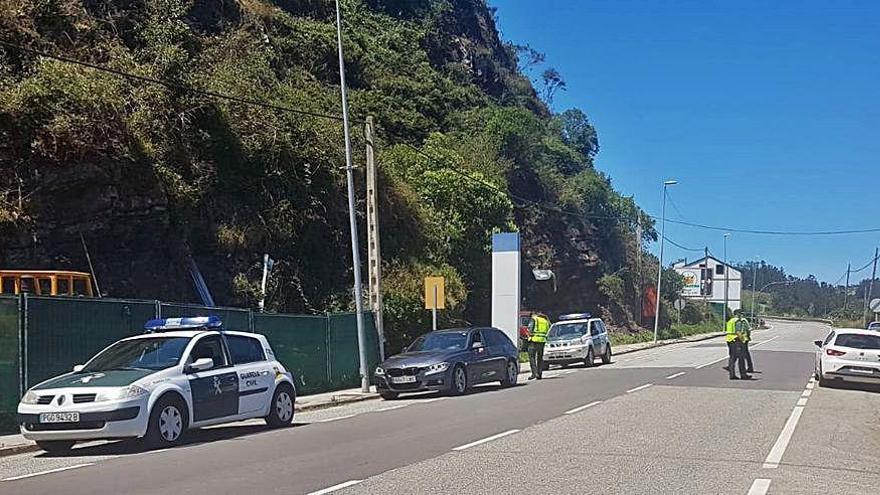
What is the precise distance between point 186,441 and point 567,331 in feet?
73.2

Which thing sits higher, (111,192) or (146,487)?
(111,192)

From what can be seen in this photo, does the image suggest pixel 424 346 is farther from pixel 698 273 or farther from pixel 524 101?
pixel 698 273

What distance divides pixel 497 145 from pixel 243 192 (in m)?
23.4

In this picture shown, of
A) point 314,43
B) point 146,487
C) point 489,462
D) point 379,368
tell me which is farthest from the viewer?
point 314,43

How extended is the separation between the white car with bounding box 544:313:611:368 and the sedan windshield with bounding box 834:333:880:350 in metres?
11.0

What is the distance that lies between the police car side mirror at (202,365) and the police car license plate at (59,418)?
1.76 m

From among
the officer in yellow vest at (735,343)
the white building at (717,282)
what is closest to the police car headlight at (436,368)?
the officer in yellow vest at (735,343)

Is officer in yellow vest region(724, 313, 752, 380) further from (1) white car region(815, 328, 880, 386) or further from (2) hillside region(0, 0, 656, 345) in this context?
(2) hillside region(0, 0, 656, 345)

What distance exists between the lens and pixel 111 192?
2392cm

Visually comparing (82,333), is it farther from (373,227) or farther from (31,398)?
(373,227)

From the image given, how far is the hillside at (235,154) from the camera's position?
74.9 feet

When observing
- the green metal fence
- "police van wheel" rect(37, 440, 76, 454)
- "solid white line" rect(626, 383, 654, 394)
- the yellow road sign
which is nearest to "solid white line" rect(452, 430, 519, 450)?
"police van wheel" rect(37, 440, 76, 454)

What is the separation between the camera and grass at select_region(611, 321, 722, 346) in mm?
59422

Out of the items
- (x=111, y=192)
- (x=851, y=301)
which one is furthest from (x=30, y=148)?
(x=851, y=301)
